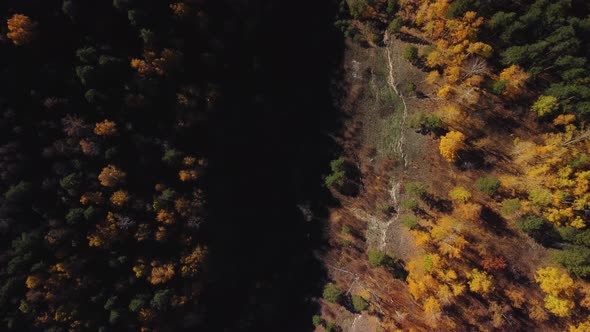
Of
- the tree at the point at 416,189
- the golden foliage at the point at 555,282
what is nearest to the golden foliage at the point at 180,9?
the tree at the point at 416,189

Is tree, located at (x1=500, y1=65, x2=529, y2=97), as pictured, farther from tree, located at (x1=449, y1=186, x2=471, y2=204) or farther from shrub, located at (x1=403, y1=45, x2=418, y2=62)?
tree, located at (x1=449, y1=186, x2=471, y2=204)

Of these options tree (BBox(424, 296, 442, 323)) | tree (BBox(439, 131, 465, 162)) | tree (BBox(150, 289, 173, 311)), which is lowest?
tree (BBox(150, 289, 173, 311))

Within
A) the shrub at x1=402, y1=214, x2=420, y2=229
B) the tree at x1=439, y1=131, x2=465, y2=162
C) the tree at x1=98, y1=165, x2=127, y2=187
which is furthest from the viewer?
the shrub at x1=402, y1=214, x2=420, y2=229

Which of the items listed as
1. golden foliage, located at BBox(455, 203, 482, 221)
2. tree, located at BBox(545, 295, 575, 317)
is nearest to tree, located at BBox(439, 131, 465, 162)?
golden foliage, located at BBox(455, 203, 482, 221)

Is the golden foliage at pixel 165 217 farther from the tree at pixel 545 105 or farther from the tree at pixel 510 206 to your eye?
the tree at pixel 545 105

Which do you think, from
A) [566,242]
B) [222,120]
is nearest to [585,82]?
[566,242]

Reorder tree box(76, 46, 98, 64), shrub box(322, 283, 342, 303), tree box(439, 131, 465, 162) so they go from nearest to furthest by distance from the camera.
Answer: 1. tree box(76, 46, 98, 64)
2. tree box(439, 131, 465, 162)
3. shrub box(322, 283, 342, 303)

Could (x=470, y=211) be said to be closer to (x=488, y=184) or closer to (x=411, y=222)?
(x=488, y=184)
